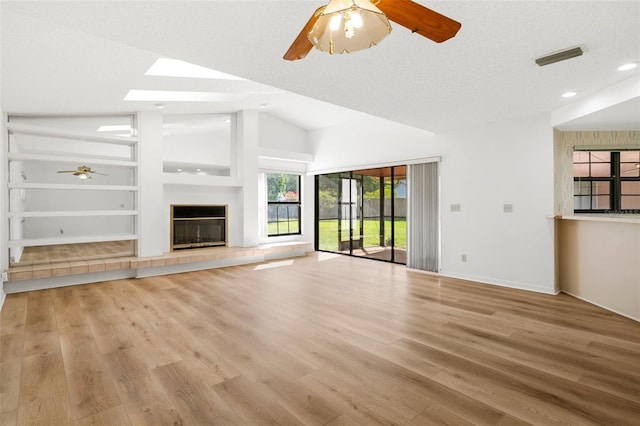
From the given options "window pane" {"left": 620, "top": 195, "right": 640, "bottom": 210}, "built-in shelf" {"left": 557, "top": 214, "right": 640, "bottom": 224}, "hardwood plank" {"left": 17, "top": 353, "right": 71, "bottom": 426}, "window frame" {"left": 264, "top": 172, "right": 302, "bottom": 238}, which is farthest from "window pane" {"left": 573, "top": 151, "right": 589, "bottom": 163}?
"hardwood plank" {"left": 17, "top": 353, "right": 71, "bottom": 426}

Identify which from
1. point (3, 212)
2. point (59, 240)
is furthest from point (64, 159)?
point (59, 240)

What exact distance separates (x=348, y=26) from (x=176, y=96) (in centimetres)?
440

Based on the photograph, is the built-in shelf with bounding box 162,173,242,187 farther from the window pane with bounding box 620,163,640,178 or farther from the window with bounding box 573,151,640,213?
the window pane with bounding box 620,163,640,178

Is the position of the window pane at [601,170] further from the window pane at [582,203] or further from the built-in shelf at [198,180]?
the built-in shelf at [198,180]

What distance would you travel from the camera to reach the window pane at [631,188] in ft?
16.5

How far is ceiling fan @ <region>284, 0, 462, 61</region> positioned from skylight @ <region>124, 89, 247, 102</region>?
3.96 meters

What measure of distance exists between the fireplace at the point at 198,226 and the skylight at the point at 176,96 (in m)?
2.32

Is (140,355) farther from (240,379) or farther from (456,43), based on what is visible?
(456,43)

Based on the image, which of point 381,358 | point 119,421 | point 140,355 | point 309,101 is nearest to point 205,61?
point 140,355

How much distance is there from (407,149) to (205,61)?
14.1 ft

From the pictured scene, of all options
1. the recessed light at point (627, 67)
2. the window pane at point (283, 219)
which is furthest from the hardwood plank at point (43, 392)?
the window pane at point (283, 219)

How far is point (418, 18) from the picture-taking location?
66.8 inches

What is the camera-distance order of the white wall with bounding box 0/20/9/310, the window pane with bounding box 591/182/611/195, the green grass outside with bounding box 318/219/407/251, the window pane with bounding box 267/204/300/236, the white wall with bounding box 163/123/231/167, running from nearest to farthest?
1. the white wall with bounding box 0/20/9/310
2. the window pane with bounding box 591/182/611/195
3. the green grass outside with bounding box 318/219/407/251
4. the white wall with bounding box 163/123/231/167
5. the window pane with bounding box 267/204/300/236

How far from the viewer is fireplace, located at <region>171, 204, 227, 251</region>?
22.0 ft
